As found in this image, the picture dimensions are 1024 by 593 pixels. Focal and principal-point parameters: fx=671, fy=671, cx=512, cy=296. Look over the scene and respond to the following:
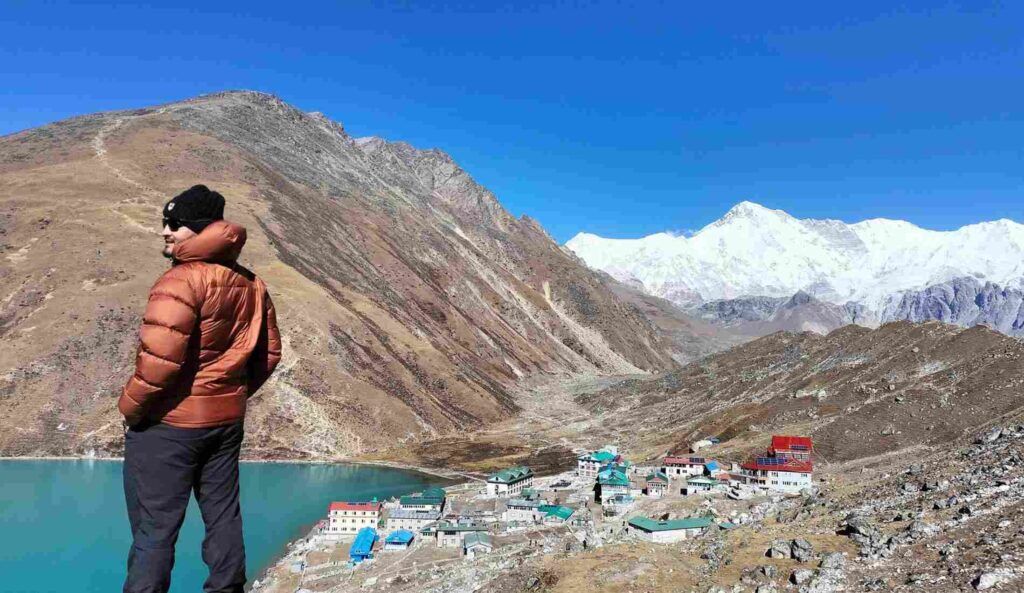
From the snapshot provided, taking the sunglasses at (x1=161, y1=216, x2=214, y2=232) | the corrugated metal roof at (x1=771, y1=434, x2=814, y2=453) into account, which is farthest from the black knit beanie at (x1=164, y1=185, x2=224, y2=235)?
the corrugated metal roof at (x1=771, y1=434, x2=814, y2=453)

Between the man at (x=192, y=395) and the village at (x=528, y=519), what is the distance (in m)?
40.4

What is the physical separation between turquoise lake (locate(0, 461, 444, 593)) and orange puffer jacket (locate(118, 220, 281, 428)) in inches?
2151

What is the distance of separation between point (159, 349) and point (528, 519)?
6064 cm

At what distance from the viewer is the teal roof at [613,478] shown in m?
69.9

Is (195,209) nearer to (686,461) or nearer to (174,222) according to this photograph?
(174,222)

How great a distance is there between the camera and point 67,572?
185 feet

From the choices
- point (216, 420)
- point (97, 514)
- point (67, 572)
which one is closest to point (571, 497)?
point (67, 572)

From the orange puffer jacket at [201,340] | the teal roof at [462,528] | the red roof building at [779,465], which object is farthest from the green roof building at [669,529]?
the orange puffer jacket at [201,340]

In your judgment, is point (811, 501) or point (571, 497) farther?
point (571, 497)

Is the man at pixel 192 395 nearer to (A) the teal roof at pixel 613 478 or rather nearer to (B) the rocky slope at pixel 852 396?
(A) the teal roof at pixel 613 478

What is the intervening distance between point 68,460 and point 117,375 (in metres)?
15.9

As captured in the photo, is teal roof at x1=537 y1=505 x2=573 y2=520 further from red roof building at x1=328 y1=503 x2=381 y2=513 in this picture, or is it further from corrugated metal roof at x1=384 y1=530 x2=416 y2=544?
red roof building at x1=328 y1=503 x2=381 y2=513

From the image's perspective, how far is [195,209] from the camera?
7426mm

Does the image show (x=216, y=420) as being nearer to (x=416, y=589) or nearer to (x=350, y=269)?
(x=416, y=589)
